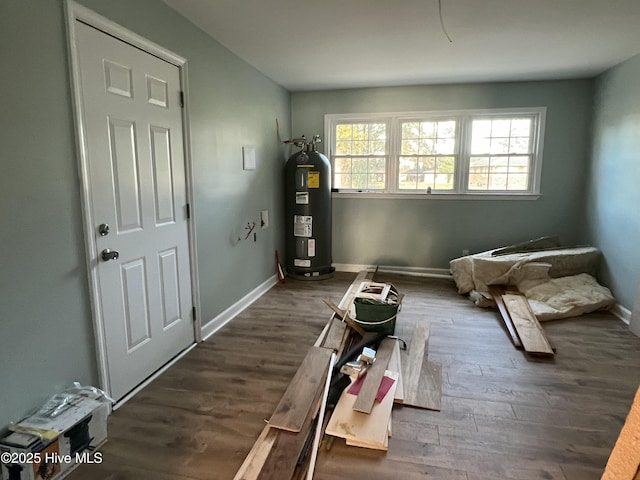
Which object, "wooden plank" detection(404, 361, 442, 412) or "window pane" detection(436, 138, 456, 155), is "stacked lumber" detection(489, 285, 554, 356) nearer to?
"wooden plank" detection(404, 361, 442, 412)

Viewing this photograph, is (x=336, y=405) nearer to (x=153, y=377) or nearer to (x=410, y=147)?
(x=153, y=377)

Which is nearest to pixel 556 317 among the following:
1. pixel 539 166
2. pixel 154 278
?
pixel 539 166

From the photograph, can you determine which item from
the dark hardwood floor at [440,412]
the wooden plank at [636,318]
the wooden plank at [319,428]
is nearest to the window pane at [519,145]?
the wooden plank at [636,318]

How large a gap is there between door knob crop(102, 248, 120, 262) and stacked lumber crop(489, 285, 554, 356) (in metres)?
2.93

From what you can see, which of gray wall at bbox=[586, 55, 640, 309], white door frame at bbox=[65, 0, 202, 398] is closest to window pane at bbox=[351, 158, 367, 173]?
gray wall at bbox=[586, 55, 640, 309]

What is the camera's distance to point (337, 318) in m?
3.21

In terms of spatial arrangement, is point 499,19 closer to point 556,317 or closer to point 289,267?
point 556,317

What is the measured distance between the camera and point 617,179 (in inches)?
151

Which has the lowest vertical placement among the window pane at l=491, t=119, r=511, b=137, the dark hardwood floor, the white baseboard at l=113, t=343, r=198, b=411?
the dark hardwood floor

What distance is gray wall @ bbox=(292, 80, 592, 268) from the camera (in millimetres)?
4555

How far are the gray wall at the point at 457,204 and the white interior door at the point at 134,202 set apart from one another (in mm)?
2818

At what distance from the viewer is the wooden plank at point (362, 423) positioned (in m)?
1.87

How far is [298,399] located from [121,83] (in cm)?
206

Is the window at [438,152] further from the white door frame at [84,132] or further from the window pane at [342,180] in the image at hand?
the white door frame at [84,132]
